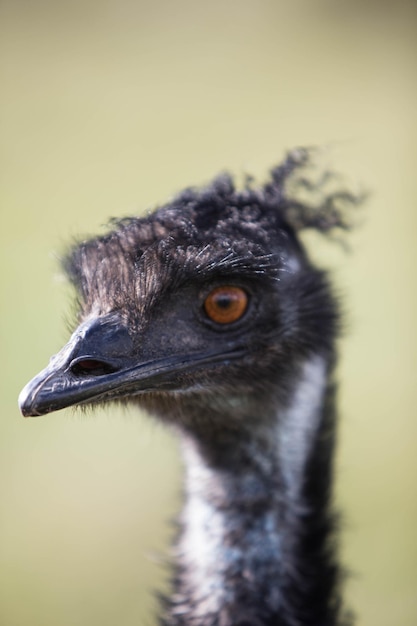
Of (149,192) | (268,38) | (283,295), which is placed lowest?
(283,295)

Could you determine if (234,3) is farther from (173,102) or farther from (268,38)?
(173,102)

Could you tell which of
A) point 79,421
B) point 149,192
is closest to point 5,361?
point 79,421

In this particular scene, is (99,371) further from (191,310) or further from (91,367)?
(191,310)

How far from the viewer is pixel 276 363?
7.80 ft

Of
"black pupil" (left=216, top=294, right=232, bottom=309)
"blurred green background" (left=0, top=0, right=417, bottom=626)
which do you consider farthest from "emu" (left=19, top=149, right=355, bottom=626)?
"blurred green background" (left=0, top=0, right=417, bottom=626)

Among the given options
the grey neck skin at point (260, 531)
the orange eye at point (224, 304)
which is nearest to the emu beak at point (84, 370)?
the orange eye at point (224, 304)

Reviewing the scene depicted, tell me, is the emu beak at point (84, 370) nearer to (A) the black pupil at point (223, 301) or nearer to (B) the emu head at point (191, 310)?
(B) the emu head at point (191, 310)

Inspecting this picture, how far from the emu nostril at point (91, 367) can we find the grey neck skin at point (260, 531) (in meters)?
0.55

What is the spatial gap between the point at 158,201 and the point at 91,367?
13.3ft

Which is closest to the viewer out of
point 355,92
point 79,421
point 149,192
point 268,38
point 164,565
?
point 164,565

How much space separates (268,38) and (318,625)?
6841 millimetres

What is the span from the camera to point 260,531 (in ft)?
7.68

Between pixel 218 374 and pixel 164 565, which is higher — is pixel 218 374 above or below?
above

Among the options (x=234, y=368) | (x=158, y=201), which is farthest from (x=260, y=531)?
(x=158, y=201)
